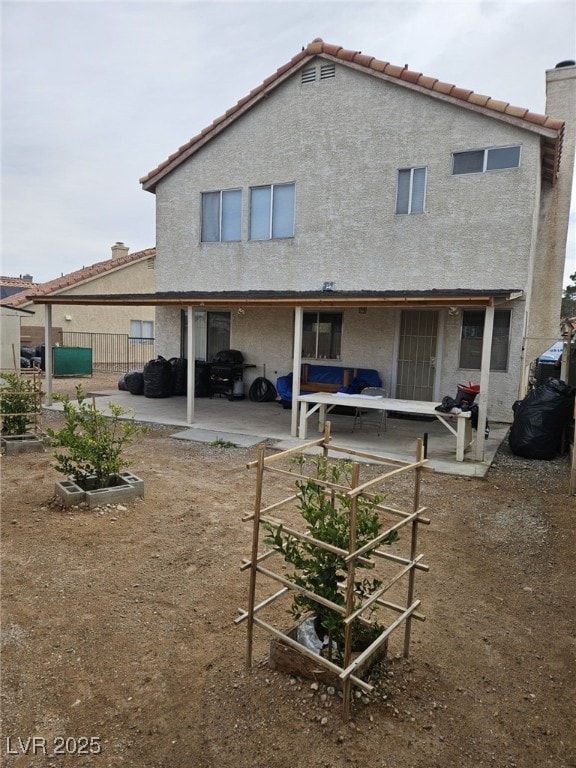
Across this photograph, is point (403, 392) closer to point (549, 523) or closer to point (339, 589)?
point (549, 523)

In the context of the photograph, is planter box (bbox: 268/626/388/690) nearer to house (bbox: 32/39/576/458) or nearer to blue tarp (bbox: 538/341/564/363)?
house (bbox: 32/39/576/458)

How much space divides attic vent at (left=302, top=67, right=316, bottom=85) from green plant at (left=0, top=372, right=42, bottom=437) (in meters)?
9.49

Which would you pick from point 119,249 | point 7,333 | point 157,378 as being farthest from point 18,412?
point 119,249

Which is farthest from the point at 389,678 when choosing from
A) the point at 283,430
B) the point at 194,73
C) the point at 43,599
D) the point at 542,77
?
the point at 542,77

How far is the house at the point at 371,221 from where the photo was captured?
9.98 metres

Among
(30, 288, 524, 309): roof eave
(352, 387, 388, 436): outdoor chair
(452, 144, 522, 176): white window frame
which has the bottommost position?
(352, 387, 388, 436): outdoor chair

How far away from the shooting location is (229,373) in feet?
43.2

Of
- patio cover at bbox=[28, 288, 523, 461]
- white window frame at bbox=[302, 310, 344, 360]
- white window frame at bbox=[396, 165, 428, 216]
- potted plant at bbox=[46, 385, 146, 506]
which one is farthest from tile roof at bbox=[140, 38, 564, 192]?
potted plant at bbox=[46, 385, 146, 506]

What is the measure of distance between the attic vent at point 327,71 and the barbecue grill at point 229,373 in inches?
276

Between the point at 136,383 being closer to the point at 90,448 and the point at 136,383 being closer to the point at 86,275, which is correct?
the point at 90,448

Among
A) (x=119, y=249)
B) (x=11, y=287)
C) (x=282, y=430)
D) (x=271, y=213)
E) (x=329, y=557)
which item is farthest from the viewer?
(x=11, y=287)

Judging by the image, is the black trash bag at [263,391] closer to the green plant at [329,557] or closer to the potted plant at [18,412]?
the potted plant at [18,412]

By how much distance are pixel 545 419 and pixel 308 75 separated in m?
9.64

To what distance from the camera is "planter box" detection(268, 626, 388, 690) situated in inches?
99.7
